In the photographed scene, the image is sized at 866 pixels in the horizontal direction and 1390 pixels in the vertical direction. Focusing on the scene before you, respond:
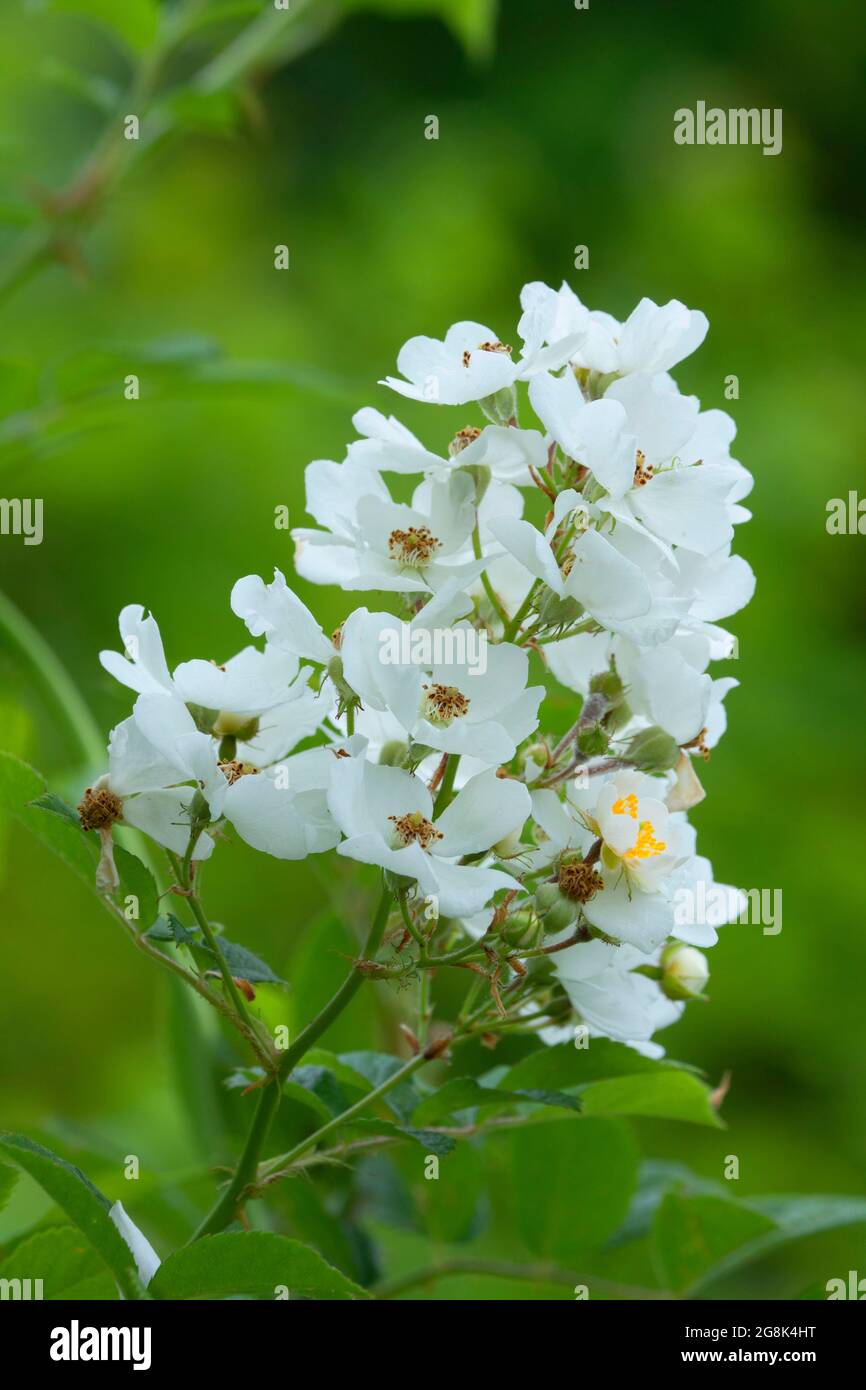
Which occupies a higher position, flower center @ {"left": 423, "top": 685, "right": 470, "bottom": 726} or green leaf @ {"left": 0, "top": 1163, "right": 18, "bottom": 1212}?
flower center @ {"left": 423, "top": 685, "right": 470, "bottom": 726}

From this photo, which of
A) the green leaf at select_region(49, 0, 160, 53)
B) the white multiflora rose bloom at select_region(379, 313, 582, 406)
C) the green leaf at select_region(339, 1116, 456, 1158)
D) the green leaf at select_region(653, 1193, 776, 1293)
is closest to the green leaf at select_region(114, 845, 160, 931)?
the green leaf at select_region(339, 1116, 456, 1158)

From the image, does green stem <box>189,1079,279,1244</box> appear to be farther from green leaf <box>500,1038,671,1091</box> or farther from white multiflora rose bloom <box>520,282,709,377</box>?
white multiflora rose bloom <box>520,282,709,377</box>

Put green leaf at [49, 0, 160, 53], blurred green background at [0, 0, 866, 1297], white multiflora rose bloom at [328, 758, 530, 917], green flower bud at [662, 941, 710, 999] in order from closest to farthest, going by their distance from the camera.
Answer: white multiflora rose bloom at [328, 758, 530, 917] < green flower bud at [662, 941, 710, 999] < green leaf at [49, 0, 160, 53] < blurred green background at [0, 0, 866, 1297]

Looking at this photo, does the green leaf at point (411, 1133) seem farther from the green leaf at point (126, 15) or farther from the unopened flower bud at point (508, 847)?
the green leaf at point (126, 15)

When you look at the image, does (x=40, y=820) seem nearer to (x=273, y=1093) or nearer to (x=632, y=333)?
(x=273, y=1093)
